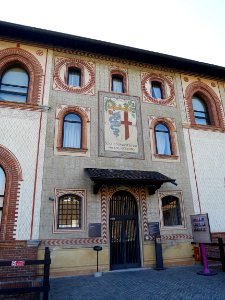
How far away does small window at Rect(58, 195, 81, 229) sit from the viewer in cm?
1008

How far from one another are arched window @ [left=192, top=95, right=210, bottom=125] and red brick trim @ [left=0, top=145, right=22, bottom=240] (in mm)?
10185

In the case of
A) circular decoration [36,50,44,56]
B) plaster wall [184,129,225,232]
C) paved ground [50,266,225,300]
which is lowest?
paved ground [50,266,225,300]

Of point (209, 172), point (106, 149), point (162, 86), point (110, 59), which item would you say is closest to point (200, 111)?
point (162, 86)

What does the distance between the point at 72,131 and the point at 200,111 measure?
26.4 ft

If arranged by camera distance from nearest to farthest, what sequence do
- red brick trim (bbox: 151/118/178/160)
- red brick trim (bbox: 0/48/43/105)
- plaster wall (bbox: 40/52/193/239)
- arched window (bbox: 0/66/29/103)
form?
plaster wall (bbox: 40/52/193/239) < arched window (bbox: 0/66/29/103) < red brick trim (bbox: 0/48/43/105) < red brick trim (bbox: 151/118/178/160)

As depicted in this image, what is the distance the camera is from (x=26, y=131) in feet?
35.1

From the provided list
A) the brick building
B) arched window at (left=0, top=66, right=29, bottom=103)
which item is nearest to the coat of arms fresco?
the brick building

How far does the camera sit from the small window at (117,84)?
1336 centimetres

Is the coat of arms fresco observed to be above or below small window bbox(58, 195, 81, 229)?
above

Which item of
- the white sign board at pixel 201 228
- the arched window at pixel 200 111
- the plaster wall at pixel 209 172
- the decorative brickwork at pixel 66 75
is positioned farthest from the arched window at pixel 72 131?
the arched window at pixel 200 111

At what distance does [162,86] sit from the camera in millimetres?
14266

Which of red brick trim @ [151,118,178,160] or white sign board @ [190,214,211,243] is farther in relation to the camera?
red brick trim @ [151,118,178,160]

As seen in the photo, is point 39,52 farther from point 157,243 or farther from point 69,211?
point 157,243

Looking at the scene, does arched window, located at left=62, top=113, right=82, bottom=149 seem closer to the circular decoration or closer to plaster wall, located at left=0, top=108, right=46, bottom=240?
plaster wall, located at left=0, top=108, right=46, bottom=240
